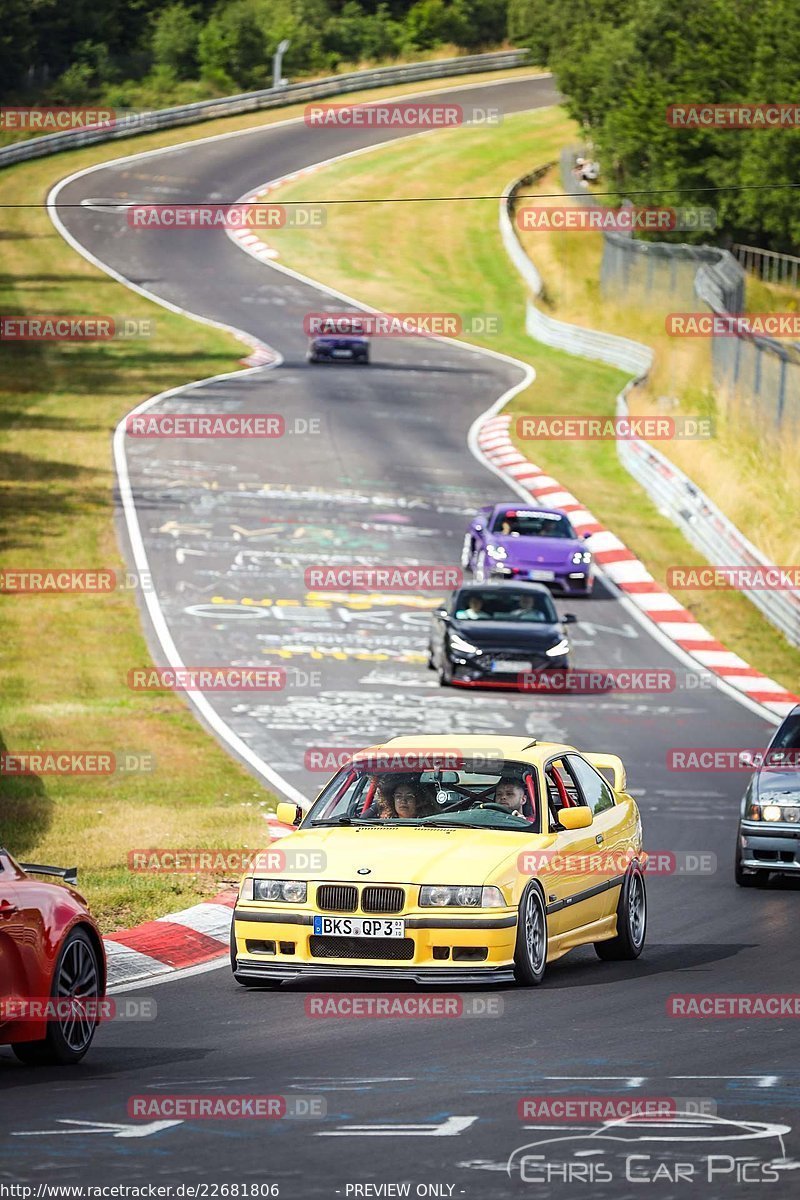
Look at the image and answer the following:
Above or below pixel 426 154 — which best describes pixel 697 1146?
above

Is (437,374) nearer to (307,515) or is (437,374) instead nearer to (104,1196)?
(307,515)

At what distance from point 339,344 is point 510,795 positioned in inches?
1736

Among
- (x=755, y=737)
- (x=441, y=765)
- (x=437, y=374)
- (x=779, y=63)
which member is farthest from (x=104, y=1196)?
(x=779, y=63)

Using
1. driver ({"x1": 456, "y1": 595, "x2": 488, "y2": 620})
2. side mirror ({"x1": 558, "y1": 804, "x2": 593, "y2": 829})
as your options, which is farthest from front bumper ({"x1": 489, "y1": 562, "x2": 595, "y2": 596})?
side mirror ({"x1": 558, "y1": 804, "x2": 593, "y2": 829})

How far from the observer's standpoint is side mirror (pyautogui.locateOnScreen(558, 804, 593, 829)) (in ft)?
40.5

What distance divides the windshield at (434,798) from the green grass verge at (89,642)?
2097 mm

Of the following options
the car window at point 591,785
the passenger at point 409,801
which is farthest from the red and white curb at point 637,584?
the passenger at point 409,801

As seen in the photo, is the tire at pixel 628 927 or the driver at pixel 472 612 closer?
the tire at pixel 628 927

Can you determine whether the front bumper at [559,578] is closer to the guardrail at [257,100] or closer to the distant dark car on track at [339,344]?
the distant dark car on track at [339,344]

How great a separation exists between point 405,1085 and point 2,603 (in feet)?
76.4

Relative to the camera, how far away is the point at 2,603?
31.6 metres

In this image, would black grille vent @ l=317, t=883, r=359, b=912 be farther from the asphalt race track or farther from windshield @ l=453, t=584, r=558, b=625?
windshield @ l=453, t=584, r=558, b=625

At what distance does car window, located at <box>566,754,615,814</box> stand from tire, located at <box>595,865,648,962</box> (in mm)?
473

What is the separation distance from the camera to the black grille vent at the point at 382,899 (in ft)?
38.3
